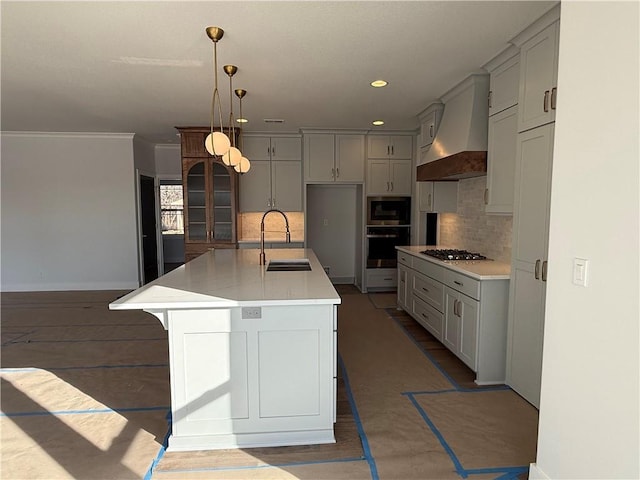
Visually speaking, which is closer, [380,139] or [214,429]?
[214,429]

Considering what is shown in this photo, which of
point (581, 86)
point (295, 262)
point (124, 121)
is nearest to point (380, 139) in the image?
point (295, 262)

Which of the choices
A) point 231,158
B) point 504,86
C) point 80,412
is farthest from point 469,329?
point 80,412

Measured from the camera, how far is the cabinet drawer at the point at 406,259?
14.5ft

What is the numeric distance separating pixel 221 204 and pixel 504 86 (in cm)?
409

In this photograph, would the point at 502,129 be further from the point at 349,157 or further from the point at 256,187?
the point at 256,187

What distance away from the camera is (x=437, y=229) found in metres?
5.27

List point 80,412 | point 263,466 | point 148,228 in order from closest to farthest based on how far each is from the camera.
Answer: point 263,466, point 80,412, point 148,228

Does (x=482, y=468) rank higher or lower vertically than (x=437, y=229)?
lower

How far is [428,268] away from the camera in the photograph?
3859 millimetres

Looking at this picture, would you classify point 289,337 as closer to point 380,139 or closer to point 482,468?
point 482,468

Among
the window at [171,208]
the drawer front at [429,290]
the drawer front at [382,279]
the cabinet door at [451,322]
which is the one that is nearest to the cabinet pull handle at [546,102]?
the cabinet door at [451,322]

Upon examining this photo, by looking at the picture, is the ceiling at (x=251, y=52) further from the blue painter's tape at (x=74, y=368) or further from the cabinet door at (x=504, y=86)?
the blue painter's tape at (x=74, y=368)

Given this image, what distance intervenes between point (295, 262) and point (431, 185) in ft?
7.93

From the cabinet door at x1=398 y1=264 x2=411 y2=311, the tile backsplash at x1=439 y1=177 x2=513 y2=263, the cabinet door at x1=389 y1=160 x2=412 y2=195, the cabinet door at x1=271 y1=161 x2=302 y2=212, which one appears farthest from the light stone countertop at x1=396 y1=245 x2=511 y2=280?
the cabinet door at x1=271 y1=161 x2=302 y2=212
